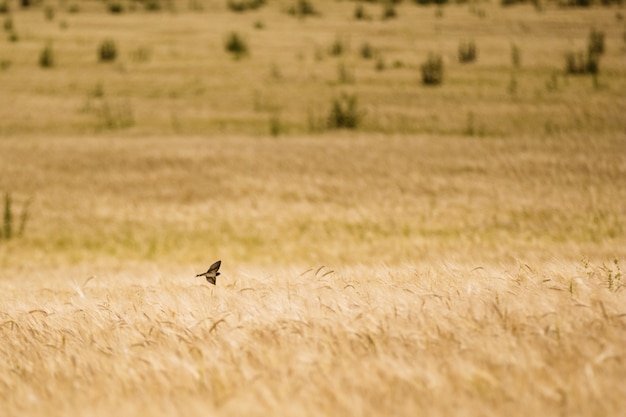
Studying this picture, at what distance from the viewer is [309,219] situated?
28.6ft

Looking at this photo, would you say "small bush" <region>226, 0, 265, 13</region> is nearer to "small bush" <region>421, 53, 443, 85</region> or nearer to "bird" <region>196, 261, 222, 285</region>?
"small bush" <region>421, 53, 443, 85</region>

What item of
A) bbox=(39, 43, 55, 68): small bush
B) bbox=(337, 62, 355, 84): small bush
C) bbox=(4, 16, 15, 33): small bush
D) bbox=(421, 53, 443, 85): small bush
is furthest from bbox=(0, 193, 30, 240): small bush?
bbox=(4, 16, 15, 33): small bush

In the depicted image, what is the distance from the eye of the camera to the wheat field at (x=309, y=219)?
→ 212 cm

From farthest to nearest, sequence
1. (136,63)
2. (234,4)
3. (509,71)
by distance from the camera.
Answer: (234,4) → (136,63) → (509,71)

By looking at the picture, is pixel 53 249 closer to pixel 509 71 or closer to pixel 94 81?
pixel 94 81

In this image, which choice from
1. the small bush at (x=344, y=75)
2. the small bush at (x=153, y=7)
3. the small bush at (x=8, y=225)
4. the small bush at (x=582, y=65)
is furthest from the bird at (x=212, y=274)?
the small bush at (x=153, y=7)

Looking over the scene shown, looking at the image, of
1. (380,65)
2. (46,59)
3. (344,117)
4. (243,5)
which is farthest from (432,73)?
(243,5)

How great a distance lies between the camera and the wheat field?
2119 mm

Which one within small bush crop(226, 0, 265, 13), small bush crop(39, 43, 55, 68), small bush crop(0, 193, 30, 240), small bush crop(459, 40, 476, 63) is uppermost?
small bush crop(226, 0, 265, 13)

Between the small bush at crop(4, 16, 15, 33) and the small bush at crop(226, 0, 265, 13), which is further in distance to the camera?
the small bush at crop(226, 0, 265, 13)

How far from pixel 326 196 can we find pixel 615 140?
15.1 feet

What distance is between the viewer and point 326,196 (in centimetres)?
947

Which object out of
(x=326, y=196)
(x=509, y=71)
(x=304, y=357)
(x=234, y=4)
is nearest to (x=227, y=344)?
(x=304, y=357)

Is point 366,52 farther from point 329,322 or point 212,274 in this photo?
point 329,322
